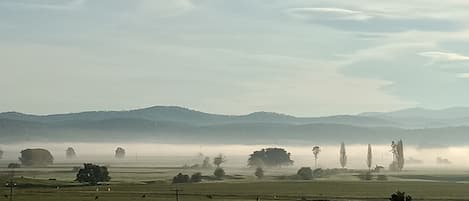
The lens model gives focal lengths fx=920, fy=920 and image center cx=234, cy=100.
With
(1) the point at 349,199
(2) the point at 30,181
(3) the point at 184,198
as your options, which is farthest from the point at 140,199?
(2) the point at 30,181

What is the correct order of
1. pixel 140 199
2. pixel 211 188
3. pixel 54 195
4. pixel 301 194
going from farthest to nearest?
pixel 211 188 → pixel 301 194 → pixel 54 195 → pixel 140 199

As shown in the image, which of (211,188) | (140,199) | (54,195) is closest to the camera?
(140,199)

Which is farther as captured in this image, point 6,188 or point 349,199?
point 6,188

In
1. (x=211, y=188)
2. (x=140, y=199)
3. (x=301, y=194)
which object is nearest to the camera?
(x=140, y=199)

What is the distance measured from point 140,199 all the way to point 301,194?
3164 centimetres

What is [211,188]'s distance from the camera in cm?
16625

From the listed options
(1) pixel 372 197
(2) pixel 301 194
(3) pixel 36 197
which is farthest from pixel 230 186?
(3) pixel 36 197

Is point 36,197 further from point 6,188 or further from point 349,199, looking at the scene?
point 349,199

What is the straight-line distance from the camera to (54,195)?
13850 cm

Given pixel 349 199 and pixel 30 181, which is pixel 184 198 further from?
pixel 30 181

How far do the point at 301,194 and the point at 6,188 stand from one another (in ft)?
167

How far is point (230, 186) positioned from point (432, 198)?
145 ft

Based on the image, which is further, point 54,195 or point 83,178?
point 83,178

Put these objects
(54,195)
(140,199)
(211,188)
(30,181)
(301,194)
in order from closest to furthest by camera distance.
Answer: (140,199) < (54,195) < (301,194) < (211,188) < (30,181)
